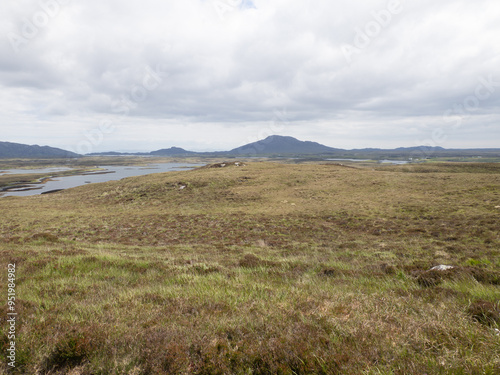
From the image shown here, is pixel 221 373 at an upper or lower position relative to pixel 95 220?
upper

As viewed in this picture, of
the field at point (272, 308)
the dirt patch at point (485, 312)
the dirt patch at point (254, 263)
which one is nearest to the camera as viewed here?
the field at point (272, 308)

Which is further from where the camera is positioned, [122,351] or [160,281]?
[160,281]

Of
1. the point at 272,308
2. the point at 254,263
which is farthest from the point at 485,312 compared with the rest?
the point at 254,263

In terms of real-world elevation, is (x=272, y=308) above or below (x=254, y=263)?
above

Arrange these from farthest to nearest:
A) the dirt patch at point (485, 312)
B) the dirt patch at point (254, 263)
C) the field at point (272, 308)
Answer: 1. the dirt patch at point (254, 263)
2. the dirt patch at point (485, 312)
3. the field at point (272, 308)

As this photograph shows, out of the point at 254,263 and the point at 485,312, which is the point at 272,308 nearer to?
the point at 485,312

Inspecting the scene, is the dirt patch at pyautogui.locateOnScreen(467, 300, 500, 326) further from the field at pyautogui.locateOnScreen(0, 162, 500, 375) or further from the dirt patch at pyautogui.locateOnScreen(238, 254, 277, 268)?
the dirt patch at pyautogui.locateOnScreen(238, 254, 277, 268)

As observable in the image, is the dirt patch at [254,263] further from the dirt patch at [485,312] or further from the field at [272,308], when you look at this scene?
the dirt patch at [485,312]

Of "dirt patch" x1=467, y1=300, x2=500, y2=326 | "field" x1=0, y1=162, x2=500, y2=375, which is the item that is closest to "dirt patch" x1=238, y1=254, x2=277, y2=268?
"field" x1=0, y1=162, x2=500, y2=375

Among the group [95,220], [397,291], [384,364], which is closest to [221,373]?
[384,364]

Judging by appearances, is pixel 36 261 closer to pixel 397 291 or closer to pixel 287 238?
pixel 397 291

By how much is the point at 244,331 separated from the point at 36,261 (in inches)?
414

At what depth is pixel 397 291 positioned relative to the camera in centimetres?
718

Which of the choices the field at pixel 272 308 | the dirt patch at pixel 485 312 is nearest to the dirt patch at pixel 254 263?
the field at pixel 272 308
